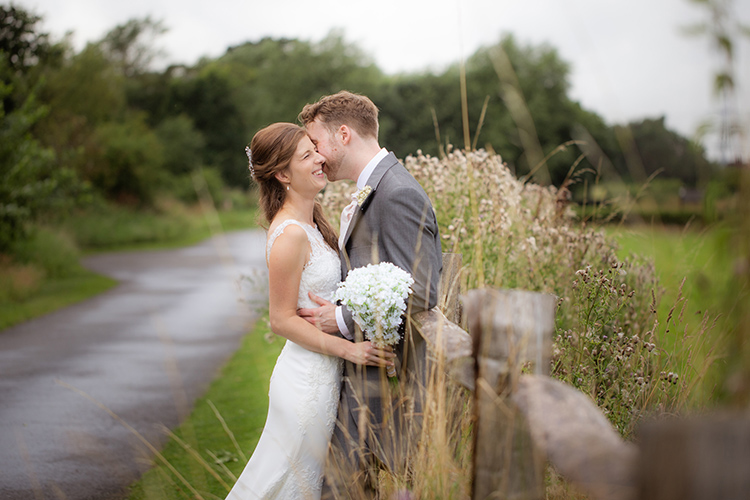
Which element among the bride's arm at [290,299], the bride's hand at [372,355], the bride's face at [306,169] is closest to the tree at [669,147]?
the bride's hand at [372,355]

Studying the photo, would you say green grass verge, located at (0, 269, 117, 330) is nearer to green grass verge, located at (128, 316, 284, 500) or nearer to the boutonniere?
green grass verge, located at (128, 316, 284, 500)

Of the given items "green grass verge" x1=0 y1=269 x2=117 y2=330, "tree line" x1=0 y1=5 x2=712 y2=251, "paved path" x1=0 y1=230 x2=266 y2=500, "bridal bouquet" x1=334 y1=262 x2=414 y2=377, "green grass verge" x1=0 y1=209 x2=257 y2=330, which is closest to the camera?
"bridal bouquet" x1=334 y1=262 x2=414 y2=377

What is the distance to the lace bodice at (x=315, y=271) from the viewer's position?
3352 mm

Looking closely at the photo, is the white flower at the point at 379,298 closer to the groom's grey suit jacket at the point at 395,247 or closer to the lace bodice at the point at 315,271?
the groom's grey suit jacket at the point at 395,247

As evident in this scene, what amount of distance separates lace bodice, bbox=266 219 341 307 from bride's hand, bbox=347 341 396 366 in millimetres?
499

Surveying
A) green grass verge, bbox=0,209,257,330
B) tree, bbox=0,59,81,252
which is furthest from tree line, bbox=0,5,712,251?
green grass verge, bbox=0,209,257,330

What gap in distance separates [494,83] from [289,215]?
40.8m

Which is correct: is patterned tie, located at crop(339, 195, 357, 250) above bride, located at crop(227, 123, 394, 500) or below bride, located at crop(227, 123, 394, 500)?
above

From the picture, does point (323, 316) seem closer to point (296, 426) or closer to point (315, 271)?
point (315, 271)

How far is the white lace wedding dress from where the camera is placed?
315cm

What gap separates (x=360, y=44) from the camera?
50.5 meters

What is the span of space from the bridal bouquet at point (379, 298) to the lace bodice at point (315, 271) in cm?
60

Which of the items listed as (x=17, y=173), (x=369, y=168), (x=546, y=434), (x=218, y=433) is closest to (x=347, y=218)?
(x=369, y=168)

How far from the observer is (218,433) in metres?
5.45
